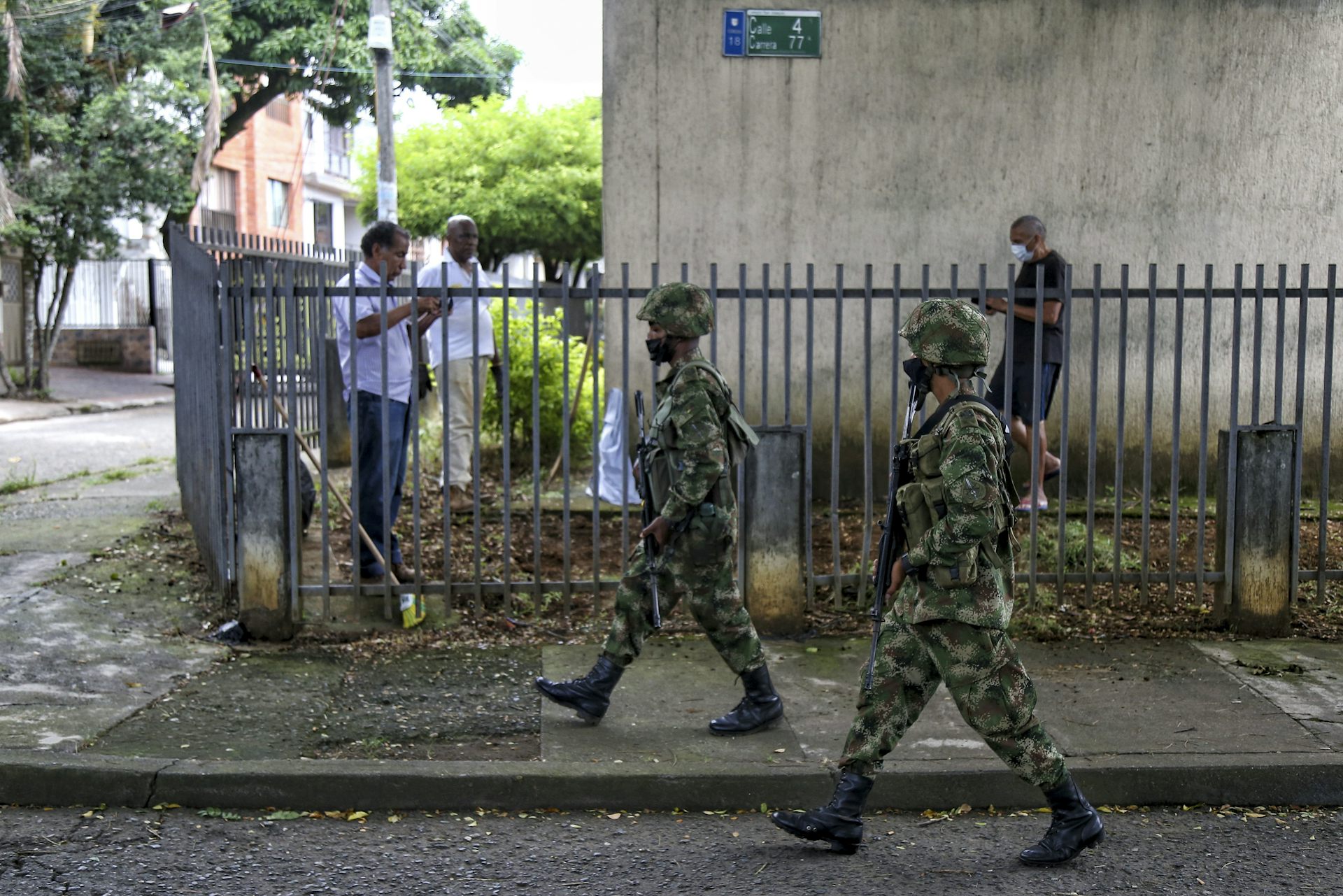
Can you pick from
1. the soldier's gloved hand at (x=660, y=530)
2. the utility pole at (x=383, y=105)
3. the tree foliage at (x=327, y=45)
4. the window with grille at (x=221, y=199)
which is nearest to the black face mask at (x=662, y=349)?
the soldier's gloved hand at (x=660, y=530)

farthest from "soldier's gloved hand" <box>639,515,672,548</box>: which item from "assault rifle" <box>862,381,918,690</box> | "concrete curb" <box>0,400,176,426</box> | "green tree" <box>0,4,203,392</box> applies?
"green tree" <box>0,4,203,392</box>

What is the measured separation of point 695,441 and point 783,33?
5.16 metres

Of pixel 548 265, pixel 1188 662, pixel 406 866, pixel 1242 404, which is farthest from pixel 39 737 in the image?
pixel 548 265

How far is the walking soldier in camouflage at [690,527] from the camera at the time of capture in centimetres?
495

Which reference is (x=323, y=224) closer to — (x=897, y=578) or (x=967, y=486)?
(x=897, y=578)

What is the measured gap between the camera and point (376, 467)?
22.6 feet

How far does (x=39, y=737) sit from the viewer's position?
494 centimetres

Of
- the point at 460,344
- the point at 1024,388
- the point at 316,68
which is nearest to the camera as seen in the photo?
the point at 1024,388

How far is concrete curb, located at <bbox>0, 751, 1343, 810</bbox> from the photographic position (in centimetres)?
459

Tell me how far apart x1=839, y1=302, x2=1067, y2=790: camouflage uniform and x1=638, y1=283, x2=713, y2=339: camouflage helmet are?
41.3 inches

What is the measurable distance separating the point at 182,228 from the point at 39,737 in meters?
4.14

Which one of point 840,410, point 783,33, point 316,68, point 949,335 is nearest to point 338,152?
point 316,68

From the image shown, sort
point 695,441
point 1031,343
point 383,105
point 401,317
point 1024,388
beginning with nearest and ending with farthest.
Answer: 1. point 695,441
2. point 401,317
3. point 1031,343
4. point 1024,388
5. point 383,105

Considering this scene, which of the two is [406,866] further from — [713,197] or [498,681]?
[713,197]
